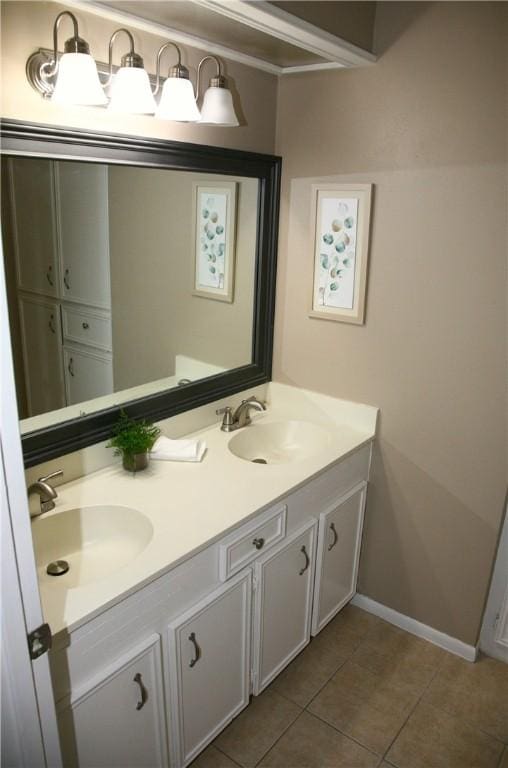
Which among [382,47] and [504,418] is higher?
[382,47]

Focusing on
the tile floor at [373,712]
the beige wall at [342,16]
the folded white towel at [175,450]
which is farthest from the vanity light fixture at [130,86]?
the tile floor at [373,712]

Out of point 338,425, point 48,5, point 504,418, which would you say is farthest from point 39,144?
point 504,418

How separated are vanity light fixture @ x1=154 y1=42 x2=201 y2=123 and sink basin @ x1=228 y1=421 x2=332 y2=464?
3.75 ft

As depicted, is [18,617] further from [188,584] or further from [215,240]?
[215,240]

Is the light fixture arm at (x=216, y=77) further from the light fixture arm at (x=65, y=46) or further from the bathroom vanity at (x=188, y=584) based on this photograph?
the bathroom vanity at (x=188, y=584)

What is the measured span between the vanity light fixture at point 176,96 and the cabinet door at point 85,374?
2.47ft

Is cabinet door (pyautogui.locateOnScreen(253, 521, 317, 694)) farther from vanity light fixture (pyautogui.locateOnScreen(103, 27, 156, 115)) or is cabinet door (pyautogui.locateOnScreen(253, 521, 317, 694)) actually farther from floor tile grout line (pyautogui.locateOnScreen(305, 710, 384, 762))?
vanity light fixture (pyautogui.locateOnScreen(103, 27, 156, 115))

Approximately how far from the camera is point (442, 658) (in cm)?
232

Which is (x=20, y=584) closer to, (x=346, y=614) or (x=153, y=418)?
(x=153, y=418)

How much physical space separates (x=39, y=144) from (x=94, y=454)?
0.92 meters

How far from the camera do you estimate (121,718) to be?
1.49m

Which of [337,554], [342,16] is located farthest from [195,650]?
[342,16]

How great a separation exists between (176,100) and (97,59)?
0.23 metres

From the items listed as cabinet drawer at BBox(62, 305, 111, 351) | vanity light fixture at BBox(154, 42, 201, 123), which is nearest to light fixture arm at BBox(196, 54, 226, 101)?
vanity light fixture at BBox(154, 42, 201, 123)
